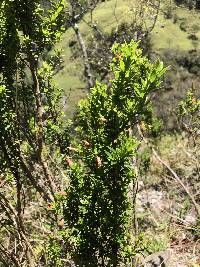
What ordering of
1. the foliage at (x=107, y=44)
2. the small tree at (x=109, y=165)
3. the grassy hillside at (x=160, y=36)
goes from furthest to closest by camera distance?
1. the grassy hillside at (x=160, y=36)
2. the foliage at (x=107, y=44)
3. the small tree at (x=109, y=165)

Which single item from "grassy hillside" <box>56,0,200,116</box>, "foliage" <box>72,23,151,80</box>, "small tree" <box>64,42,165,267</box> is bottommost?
"small tree" <box>64,42,165,267</box>

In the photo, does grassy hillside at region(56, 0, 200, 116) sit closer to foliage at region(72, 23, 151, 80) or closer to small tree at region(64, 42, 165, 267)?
foliage at region(72, 23, 151, 80)

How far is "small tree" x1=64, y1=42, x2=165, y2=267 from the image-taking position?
4.97 metres

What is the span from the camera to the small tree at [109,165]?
497 cm

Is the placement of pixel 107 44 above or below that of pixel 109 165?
above

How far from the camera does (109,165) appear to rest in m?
4.97

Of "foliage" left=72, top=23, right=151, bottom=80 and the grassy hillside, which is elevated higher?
the grassy hillside

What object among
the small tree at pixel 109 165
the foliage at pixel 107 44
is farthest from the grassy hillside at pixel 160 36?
the small tree at pixel 109 165

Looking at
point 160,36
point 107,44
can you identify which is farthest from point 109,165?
point 160,36

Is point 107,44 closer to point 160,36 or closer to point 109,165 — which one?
point 109,165

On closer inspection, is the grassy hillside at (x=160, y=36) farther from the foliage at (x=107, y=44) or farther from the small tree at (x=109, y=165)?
the small tree at (x=109, y=165)

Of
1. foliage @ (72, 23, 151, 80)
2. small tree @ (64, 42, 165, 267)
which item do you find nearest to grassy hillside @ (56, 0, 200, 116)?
foliage @ (72, 23, 151, 80)

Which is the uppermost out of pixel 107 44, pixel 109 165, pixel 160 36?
pixel 160 36

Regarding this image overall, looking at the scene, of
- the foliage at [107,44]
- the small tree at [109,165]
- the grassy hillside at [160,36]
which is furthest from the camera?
the grassy hillside at [160,36]
